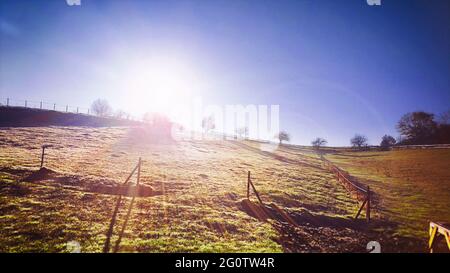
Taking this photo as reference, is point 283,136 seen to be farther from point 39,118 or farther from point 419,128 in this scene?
point 39,118

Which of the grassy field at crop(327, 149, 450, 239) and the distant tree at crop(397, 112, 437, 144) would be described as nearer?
the grassy field at crop(327, 149, 450, 239)

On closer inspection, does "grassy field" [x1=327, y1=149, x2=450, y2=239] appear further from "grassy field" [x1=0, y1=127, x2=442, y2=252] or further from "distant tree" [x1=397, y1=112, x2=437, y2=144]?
"distant tree" [x1=397, y1=112, x2=437, y2=144]

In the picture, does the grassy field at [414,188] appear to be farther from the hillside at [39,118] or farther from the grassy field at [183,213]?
the hillside at [39,118]

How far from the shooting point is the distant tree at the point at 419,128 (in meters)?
53.7

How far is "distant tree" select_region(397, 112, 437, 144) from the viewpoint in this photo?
2114 inches

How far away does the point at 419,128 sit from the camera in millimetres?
57594

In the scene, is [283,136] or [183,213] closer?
[183,213]

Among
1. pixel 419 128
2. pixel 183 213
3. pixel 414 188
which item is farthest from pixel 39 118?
pixel 419 128

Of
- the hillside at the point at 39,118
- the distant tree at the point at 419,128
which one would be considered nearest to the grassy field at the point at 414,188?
the distant tree at the point at 419,128

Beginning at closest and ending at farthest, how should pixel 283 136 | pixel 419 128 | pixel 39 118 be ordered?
pixel 39 118 → pixel 419 128 → pixel 283 136

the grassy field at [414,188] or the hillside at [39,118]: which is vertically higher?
the hillside at [39,118]

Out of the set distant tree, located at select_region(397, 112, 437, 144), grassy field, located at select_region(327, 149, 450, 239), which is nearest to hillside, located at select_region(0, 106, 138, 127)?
grassy field, located at select_region(327, 149, 450, 239)

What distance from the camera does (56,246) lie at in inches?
271
